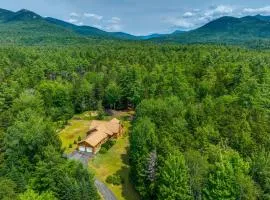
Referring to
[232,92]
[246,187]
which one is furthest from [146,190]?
[232,92]

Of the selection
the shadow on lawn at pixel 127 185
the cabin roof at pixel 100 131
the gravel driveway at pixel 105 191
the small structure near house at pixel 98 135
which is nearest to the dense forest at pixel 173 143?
the shadow on lawn at pixel 127 185

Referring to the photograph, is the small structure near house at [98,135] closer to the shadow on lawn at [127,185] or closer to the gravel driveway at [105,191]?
the shadow on lawn at [127,185]

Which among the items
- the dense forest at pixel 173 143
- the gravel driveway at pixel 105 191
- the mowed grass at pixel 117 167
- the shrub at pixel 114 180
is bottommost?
the mowed grass at pixel 117 167

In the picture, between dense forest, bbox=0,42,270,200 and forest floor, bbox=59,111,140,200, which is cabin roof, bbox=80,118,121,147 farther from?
dense forest, bbox=0,42,270,200

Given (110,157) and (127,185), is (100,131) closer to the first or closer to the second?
(110,157)

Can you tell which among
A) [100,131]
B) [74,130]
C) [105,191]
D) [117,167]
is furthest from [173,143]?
[74,130]
